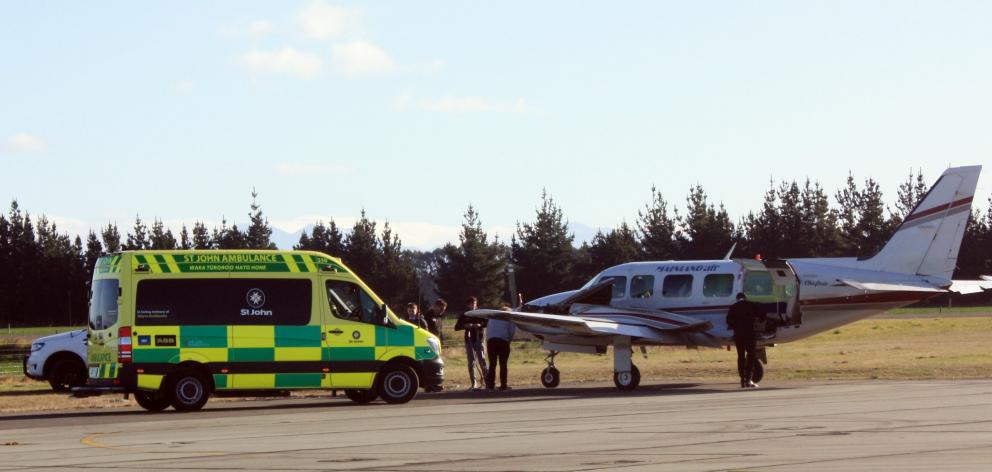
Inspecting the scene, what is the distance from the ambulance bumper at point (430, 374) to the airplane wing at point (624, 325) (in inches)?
122

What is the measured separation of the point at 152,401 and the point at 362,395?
139 inches

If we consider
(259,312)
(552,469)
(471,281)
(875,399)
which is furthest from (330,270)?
(471,281)

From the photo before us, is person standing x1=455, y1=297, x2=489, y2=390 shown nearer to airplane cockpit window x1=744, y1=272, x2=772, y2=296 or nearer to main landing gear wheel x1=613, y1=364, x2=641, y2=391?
main landing gear wheel x1=613, y1=364, x2=641, y2=391

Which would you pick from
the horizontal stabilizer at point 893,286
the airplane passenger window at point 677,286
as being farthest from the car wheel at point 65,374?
the horizontal stabilizer at point 893,286

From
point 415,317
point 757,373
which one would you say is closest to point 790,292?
point 757,373

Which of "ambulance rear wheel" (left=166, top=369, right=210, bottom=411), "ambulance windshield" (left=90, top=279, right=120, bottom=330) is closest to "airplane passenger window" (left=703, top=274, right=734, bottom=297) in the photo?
"ambulance rear wheel" (left=166, top=369, right=210, bottom=411)

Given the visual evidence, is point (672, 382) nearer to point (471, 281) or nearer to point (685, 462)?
point (685, 462)

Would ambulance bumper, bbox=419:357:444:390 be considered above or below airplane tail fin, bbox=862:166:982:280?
below

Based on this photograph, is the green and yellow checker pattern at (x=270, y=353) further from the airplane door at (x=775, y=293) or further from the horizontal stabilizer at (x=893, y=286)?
the horizontal stabilizer at (x=893, y=286)

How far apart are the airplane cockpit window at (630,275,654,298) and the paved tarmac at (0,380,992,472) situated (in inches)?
189

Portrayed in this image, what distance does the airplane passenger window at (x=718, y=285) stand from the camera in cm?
2758

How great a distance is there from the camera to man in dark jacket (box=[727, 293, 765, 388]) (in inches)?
1027

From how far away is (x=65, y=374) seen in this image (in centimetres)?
2875

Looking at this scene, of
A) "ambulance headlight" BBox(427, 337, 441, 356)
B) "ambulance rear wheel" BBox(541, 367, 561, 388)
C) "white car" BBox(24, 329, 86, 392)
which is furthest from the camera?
"white car" BBox(24, 329, 86, 392)
